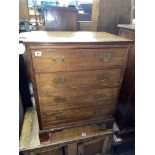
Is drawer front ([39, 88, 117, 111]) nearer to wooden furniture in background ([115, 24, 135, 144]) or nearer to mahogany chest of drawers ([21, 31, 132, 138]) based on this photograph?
mahogany chest of drawers ([21, 31, 132, 138])

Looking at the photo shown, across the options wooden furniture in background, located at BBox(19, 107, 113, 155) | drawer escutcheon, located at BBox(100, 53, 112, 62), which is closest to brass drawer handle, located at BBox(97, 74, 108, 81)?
drawer escutcheon, located at BBox(100, 53, 112, 62)

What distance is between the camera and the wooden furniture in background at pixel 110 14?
56.2 inches

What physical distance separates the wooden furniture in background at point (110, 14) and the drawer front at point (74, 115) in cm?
84

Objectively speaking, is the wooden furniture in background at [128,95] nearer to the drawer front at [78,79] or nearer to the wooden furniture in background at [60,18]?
the drawer front at [78,79]

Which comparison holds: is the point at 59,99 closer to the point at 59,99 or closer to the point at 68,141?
the point at 59,99

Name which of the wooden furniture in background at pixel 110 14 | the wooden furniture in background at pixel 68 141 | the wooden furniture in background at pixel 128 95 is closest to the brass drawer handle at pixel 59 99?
the wooden furniture in background at pixel 68 141

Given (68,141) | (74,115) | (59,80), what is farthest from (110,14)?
(68,141)

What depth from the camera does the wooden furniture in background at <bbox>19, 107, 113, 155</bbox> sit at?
114cm

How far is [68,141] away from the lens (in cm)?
117

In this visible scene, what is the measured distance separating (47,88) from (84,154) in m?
0.77
